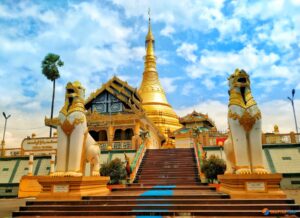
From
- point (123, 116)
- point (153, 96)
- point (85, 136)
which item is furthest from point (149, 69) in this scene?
point (85, 136)

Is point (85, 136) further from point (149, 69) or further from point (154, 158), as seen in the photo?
point (149, 69)

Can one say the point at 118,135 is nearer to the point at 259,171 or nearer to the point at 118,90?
the point at 118,90

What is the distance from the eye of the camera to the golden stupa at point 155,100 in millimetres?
29797

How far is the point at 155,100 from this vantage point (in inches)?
1250

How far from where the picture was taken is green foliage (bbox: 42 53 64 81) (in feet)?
95.8

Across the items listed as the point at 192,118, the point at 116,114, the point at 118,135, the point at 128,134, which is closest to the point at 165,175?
the point at 116,114

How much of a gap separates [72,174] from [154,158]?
8431mm

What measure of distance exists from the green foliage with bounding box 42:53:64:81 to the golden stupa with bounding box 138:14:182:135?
36.0 feet

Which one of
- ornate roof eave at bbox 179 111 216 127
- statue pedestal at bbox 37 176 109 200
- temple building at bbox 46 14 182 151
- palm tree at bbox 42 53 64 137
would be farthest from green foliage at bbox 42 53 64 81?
statue pedestal at bbox 37 176 109 200

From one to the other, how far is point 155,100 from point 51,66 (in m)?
13.4

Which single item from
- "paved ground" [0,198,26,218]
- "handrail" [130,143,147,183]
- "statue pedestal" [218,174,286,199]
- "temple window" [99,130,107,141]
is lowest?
"paved ground" [0,198,26,218]

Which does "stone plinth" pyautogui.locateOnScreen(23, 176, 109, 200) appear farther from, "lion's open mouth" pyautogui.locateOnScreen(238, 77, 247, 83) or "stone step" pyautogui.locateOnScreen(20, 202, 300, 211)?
"lion's open mouth" pyautogui.locateOnScreen(238, 77, 247, 83)

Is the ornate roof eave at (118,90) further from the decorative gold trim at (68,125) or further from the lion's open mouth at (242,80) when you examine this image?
the lion's open mouth at (242,80)

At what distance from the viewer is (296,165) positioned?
12758mm
